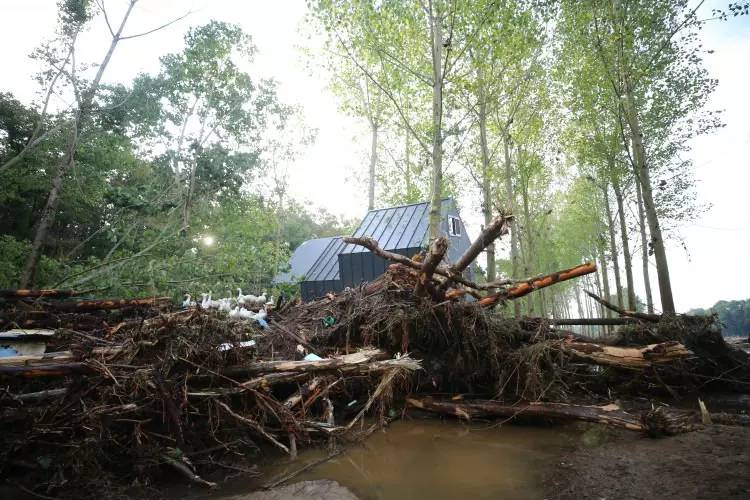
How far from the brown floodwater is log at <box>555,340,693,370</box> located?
121 centimetres

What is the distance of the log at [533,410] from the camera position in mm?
3848

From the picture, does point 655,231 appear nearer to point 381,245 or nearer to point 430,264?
point 381,245

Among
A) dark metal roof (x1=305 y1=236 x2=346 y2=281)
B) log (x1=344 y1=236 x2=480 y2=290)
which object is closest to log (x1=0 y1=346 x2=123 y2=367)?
log (x1=344 y1=236 x2=480 y2=290)

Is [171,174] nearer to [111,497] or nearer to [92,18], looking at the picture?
[92,18]

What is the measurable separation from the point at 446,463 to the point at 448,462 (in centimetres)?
3

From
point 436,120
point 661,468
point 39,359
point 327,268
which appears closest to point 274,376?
point 39,359

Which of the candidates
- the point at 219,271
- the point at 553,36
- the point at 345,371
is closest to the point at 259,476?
the point at 345,371

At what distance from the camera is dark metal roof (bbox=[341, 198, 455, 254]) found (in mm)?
12961

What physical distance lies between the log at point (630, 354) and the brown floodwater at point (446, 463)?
121 cm

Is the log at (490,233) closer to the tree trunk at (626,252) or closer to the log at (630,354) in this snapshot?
the log at (630,354)

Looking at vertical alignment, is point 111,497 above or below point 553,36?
below

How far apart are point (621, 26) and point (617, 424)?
11.5 m

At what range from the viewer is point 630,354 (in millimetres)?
4812

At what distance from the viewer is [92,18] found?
9344 mm
